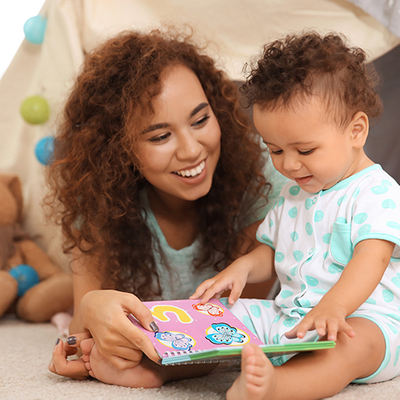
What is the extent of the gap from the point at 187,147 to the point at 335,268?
44 centimetres

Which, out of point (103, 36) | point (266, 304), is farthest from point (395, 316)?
point (103, 36)

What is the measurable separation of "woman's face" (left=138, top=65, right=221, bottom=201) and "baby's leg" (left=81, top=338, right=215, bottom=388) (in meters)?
0.44

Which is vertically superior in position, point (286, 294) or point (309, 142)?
point (309, 142)

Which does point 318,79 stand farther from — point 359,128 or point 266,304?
point 266,304

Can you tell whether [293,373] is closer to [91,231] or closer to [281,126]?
[281,126]

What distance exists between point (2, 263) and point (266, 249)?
1.01 metres

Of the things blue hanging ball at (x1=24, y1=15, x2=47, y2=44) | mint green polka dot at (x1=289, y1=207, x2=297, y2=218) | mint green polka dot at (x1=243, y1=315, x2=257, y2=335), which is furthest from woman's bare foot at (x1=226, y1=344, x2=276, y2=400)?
blue hanging ball at (x1=24, y1=15, x2=47, y2=44)

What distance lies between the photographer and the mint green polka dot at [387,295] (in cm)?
91

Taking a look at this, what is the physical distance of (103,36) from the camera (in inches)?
66.2

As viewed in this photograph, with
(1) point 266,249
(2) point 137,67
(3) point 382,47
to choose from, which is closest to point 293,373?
(1) point 266,249

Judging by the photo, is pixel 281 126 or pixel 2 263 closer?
pixel 281 126

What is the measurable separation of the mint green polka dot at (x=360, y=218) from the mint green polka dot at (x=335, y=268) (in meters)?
0.10

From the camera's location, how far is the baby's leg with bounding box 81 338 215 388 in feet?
2.93

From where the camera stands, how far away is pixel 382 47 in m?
1.46
